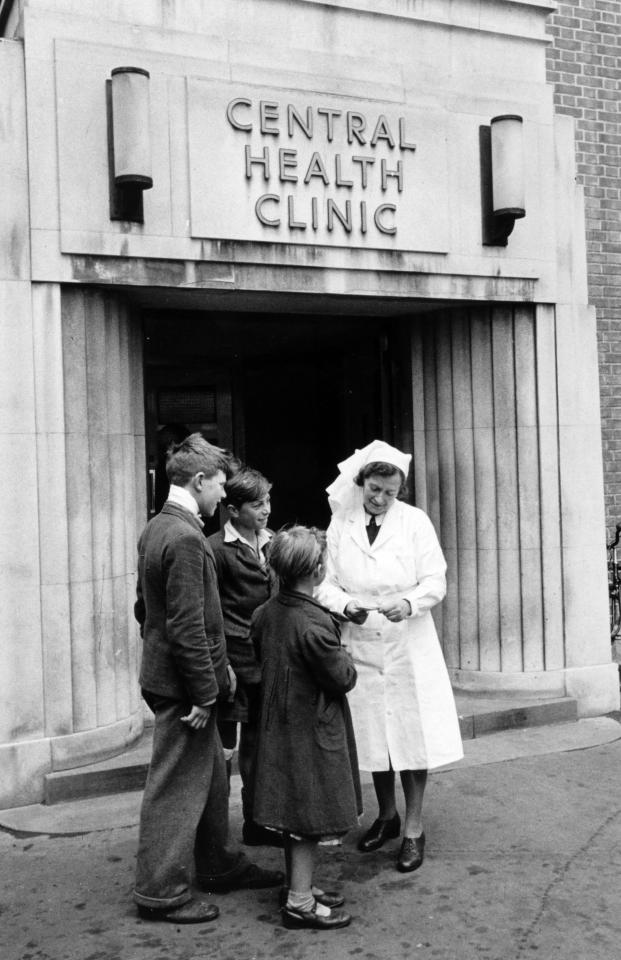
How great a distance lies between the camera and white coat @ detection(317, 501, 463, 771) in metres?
4.30

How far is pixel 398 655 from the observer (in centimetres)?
437

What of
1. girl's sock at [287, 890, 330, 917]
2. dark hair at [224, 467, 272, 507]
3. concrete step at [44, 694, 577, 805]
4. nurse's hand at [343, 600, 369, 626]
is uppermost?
dark hair at [224, 467, 272, 507]

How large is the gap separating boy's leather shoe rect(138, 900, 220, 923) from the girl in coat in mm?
304

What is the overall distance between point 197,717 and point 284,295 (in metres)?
2.96

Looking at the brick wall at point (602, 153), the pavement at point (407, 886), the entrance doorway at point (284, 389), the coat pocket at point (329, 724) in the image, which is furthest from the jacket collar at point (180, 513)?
the brick wall at point (602, 153)

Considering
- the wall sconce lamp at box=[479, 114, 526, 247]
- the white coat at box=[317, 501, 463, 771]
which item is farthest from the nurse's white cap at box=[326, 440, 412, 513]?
the wall sconce lamp at box=[479, 114, 526, 247]

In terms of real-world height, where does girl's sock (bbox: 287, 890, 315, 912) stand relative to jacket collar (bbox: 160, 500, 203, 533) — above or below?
below

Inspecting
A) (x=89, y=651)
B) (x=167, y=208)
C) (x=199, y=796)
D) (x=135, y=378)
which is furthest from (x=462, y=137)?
(x=199, y=796)

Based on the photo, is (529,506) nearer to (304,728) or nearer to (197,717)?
(304,728)

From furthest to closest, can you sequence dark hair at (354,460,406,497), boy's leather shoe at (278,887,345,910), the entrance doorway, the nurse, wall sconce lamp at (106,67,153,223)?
1. the entrance doorway
2. wall sconce lamp at (106,67,153,223)
3. dark hair at (354,460,406,497)
4. the nurse
5. boy's leather shoe at (278,887,345,910)

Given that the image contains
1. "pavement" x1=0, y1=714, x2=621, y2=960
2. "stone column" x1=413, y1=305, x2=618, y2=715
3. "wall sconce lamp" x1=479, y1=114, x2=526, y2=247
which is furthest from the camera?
"stone column" x1=413, y1=305, x2=618, y2=715

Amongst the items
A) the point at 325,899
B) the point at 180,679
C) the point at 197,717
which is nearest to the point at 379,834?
Answer: the point at 325,899

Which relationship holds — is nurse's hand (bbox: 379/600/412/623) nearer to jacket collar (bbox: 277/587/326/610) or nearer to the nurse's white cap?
jacket collar (bbox: 277/587/326/610)

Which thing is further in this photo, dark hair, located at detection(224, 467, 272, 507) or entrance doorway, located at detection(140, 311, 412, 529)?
entrance doorway, located at detection(140, 311, 412, 529)
